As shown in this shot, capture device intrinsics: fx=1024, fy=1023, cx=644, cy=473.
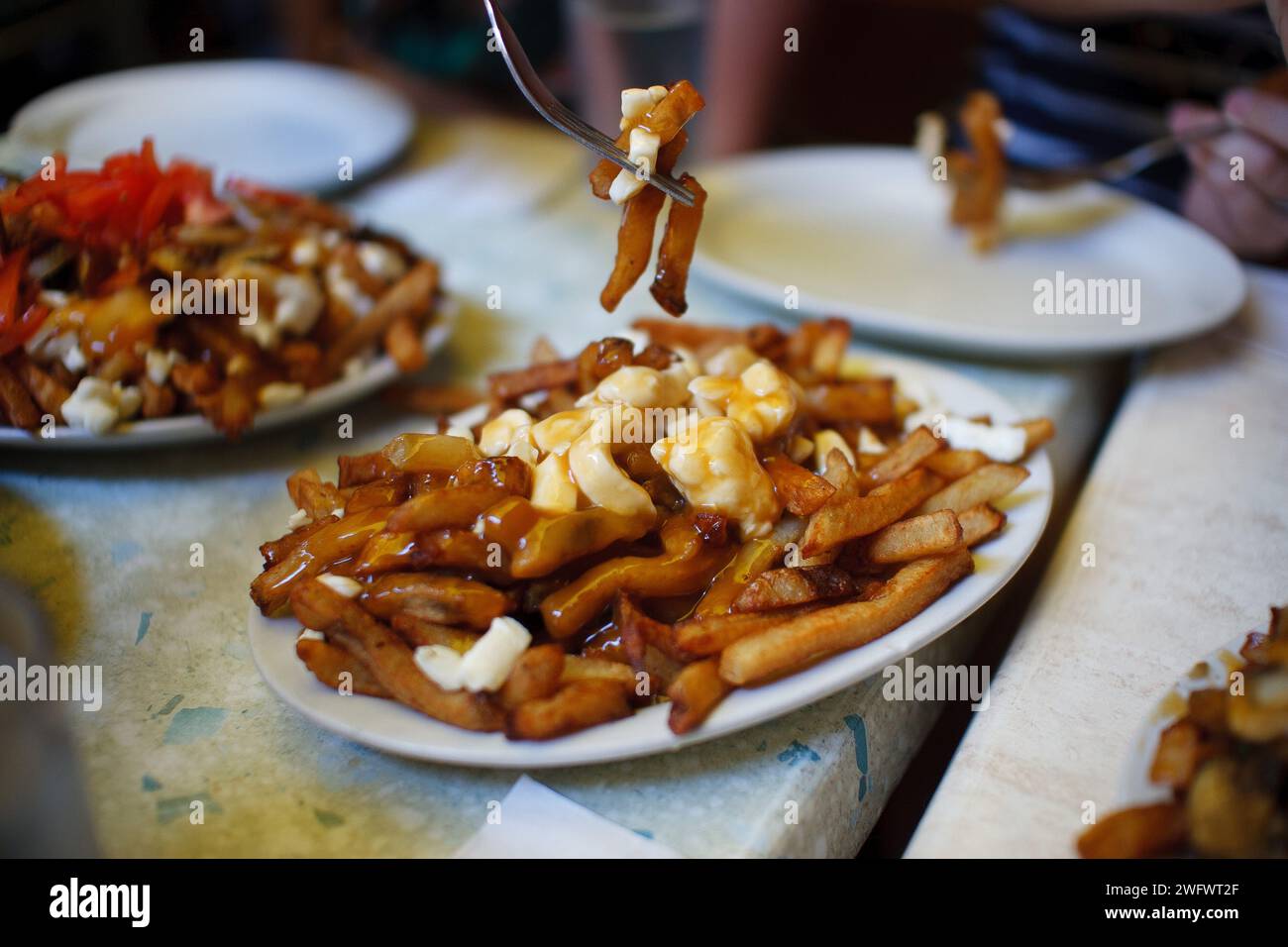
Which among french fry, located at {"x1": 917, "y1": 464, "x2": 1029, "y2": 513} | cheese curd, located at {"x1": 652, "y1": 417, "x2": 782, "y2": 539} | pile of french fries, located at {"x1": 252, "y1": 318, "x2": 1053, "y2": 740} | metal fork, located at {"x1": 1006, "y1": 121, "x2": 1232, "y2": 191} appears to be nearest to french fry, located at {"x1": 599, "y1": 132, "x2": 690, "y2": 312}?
pile of french fries, located at {"x1": 252, "y1": 318, "x2": 1053, "y2": 740}

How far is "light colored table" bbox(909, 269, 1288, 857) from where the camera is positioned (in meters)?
1.14

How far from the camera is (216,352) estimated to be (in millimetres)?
1728

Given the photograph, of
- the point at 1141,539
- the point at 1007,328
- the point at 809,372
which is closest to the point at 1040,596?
the point at 1141,539

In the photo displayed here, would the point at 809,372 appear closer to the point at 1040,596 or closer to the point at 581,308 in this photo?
the point at 1040,596

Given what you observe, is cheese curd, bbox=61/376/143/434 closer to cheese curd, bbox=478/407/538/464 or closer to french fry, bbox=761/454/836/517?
cheese curd, bbox=478/407/538/464

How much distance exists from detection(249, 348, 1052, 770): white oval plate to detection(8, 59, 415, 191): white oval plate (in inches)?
68.3

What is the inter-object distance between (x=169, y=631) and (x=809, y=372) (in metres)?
1.06

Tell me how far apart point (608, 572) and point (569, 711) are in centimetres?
20

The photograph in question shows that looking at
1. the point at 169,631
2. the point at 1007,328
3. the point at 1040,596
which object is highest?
the point at 1007,328

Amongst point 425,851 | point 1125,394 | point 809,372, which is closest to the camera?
point 425,851

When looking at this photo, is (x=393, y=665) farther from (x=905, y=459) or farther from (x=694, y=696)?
(x=905, y=459)

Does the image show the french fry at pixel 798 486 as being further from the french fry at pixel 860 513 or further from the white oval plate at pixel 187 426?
the white oval plate at pixel 187 426

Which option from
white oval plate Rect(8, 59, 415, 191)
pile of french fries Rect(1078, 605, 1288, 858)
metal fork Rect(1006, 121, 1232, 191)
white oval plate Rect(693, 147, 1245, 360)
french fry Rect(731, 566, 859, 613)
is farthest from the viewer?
white oval plate Rect(8, 59, 415, 191)
